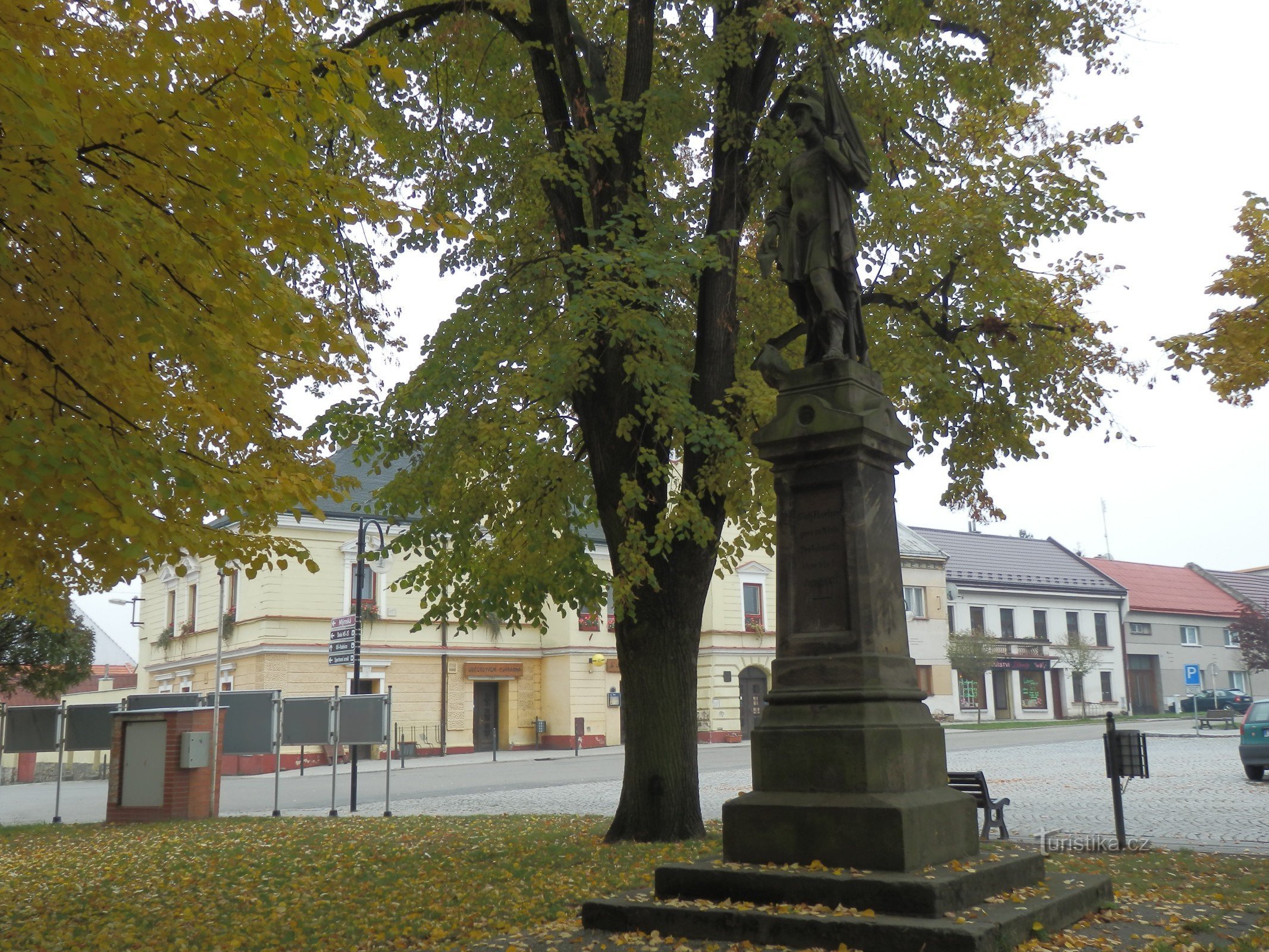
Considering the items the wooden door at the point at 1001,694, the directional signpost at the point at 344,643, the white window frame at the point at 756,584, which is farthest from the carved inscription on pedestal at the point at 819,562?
the wooden door at the point at 1001,694

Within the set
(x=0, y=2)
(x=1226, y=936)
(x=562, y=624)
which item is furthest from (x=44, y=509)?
(x=562, y=624)

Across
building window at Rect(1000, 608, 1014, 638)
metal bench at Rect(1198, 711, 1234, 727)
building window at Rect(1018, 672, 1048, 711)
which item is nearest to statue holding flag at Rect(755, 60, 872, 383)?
metal bench at Rect(1198, 711, 1234, 727)

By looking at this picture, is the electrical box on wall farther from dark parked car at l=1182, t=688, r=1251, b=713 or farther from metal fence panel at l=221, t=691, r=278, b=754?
dark parked car at l=1182, t=688, r=1251, b=713

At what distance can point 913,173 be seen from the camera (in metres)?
13.1

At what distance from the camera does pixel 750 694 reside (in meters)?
45.2

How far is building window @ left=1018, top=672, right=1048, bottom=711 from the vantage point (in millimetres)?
56000

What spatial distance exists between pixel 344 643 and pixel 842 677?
42.9 ft

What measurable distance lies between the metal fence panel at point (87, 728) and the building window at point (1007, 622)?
150 feet

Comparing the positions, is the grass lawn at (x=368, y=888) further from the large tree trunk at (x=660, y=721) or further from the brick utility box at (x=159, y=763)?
the brick utility box at (x=159, y=763)

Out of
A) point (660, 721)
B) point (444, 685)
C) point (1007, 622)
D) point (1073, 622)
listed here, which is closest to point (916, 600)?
point (1007, 622)

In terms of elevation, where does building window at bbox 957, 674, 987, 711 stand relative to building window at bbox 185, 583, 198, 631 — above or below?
below

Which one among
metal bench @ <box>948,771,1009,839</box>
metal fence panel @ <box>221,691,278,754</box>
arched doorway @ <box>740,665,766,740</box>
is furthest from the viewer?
arched doorway @ <box>740,665,766,740</box>

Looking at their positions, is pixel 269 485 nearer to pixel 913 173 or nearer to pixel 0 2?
pixel 0 2

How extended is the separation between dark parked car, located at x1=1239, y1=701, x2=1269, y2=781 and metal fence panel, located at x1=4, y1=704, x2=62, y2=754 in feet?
65.4
